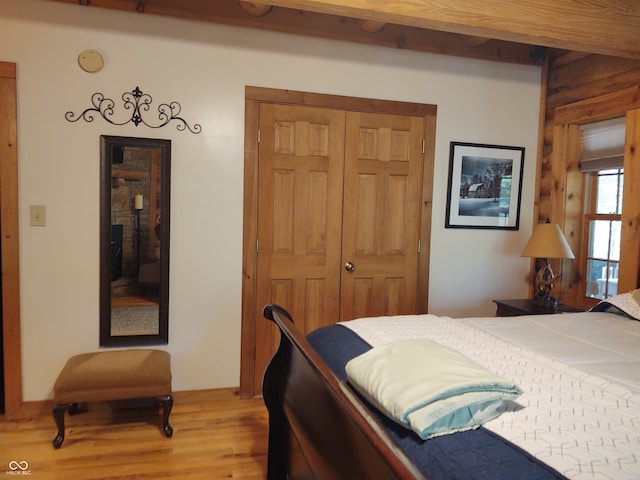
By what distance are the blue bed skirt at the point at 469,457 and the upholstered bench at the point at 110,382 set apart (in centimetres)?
174

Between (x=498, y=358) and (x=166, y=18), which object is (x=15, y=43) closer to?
(x=166, y=18)

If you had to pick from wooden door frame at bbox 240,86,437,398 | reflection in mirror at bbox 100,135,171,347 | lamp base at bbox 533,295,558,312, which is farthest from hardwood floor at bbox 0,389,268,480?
lamp base at bbox 533,295,558,312

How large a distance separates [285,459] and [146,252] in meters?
1.57

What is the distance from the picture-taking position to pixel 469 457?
0.93 metres

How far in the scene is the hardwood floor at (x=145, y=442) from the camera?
2174 mm

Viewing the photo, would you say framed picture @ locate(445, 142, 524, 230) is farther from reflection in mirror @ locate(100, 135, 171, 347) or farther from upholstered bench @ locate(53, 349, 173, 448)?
upholstered bench @ locate(53, 349, 173, 448)

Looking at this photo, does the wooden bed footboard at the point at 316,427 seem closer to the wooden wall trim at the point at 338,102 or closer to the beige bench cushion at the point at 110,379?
the beige bench cushion at the point at 110,379

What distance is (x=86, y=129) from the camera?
8.74ft

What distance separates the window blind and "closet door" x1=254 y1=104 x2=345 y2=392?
6.04ft

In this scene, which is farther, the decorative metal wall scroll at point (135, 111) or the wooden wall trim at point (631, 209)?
the wooden wall trim at point (631, 209)

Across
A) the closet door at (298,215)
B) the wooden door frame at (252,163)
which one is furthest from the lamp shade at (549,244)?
the closet door at (298,215)

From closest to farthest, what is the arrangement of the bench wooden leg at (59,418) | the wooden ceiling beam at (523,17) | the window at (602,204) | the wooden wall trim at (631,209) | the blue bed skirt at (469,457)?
1. the blue bed skirt at (469,457)
2. the wooden ceiling beam at (523,17)
3. the bench wooden leg at (59,418)
4. the wooden wall trim at (631,209)
5. the window at (602,204)

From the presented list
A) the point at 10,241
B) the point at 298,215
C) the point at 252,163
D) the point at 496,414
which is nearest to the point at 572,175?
the point at 298,215

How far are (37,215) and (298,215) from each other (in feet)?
5.26
